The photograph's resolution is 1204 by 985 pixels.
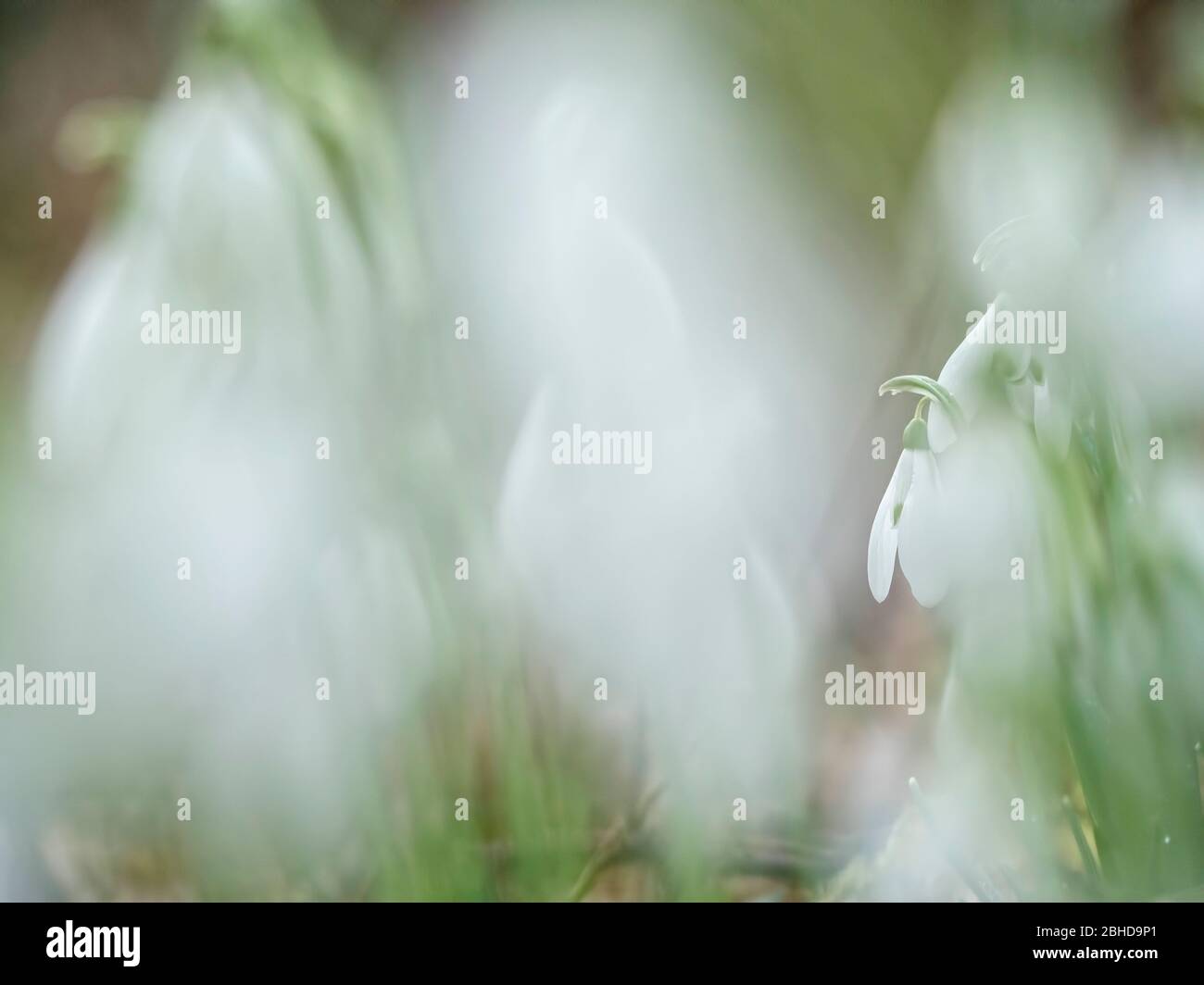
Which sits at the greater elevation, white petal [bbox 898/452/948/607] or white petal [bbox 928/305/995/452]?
white petal [bbox 928/305/995/452]

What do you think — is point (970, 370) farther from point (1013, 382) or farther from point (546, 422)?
point (546, 422)

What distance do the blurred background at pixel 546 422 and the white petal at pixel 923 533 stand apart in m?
0.06

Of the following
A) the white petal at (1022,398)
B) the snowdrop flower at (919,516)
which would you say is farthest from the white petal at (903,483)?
the white petal at (1022,398)

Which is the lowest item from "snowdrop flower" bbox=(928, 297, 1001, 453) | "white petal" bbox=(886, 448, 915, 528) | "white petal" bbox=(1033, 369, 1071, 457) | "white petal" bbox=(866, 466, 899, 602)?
"white petal" bbox=(866, 466, 899, 602)

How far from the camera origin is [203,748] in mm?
1072

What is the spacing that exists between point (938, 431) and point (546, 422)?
413 millimetres

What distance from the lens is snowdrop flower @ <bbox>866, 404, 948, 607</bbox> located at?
100 centimetres

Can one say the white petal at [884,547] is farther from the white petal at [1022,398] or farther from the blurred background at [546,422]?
the white petal at [1022,398]

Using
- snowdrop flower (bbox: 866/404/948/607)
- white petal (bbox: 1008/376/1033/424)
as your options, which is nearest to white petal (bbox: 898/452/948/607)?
snowdrop flower (bbox: 866/404/948/607)

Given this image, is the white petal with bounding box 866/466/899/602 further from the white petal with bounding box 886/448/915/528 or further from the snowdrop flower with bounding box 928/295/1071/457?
the snowdrop flower with bounding box 928/295/1071/457

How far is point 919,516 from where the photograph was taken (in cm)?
101

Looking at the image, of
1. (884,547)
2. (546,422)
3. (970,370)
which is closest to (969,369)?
(970,370)

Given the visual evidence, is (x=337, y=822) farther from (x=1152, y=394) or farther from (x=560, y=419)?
(x=1152, y=394)
